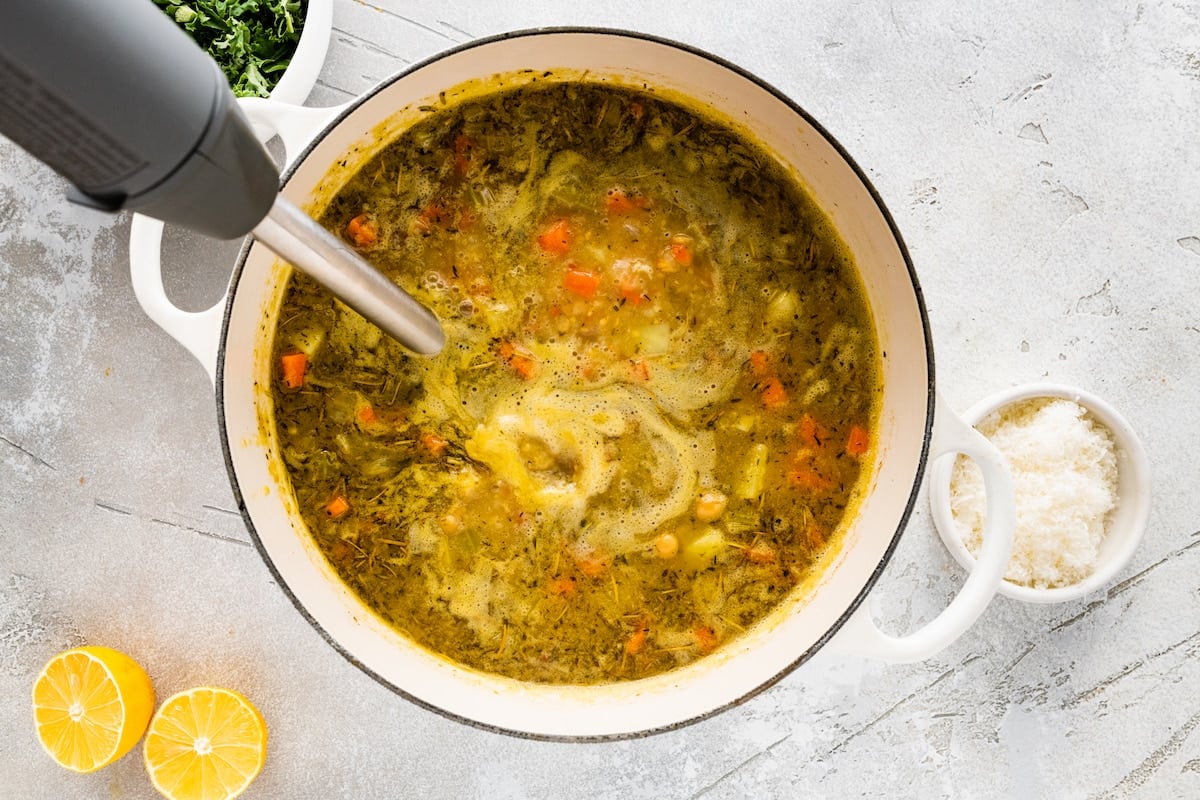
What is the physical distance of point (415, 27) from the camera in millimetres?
1937

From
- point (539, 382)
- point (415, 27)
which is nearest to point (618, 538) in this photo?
point (539, 382)

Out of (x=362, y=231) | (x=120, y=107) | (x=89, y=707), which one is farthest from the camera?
(x=89, y=707)

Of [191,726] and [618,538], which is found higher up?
[618,538]

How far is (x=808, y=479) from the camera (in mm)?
1827

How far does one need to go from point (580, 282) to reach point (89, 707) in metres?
1.25

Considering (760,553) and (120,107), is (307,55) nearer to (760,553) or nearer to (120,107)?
(120,107)

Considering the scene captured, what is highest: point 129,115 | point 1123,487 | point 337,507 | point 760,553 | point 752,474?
point 129,115

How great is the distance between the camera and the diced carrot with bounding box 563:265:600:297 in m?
1.79

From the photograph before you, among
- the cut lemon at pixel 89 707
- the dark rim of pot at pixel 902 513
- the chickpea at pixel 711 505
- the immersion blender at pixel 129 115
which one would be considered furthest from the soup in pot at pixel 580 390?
the immersion blender at pixel 129 115

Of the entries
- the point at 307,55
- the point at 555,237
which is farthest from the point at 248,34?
the point at 555,237

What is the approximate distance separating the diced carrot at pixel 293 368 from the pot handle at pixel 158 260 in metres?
0.17

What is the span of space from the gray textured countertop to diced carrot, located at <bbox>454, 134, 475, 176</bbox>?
0.92 ft

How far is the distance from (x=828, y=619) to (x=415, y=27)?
1.39 metres

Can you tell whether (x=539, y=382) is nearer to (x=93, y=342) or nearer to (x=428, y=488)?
(x=428, y=488)
